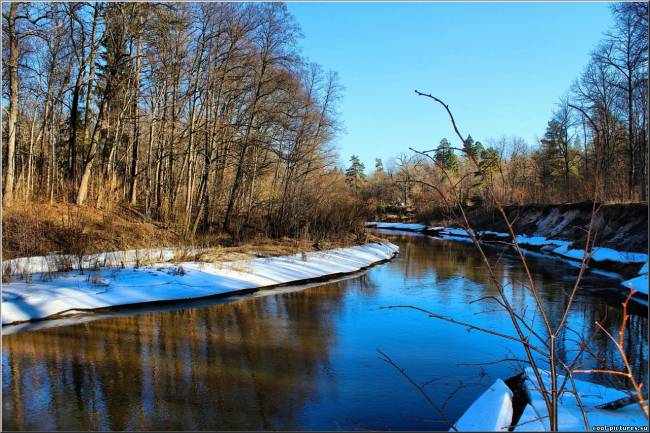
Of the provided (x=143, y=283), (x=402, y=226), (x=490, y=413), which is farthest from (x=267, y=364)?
(x=402, y=226)

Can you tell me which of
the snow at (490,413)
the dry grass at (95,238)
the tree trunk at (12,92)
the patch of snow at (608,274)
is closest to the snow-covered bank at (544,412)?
the snow at (490,413)

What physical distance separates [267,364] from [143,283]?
5.86 metres

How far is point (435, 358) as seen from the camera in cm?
718

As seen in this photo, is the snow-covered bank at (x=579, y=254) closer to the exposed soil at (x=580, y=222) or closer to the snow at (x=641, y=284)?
the snow at (x=641, y=284)

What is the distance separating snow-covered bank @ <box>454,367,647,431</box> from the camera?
403 cm

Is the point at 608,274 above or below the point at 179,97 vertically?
below

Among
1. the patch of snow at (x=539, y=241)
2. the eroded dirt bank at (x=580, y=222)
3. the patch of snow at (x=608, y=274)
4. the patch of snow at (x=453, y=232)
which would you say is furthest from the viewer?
the patch of snow at (x=453, y=232)

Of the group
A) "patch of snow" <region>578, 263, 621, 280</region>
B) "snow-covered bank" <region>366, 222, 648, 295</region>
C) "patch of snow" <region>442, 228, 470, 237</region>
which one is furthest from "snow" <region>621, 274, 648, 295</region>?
"patch of snow" <region>442, 228, 470, 237</region>

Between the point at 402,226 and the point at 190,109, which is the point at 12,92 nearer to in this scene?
the point at 190,109

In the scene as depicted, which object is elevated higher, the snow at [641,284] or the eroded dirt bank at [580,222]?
the eroded dirt bank at [580,222]

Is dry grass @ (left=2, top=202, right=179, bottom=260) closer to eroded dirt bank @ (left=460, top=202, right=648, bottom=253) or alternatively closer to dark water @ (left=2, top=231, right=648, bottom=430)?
dark water @ (left=2, top=231, right=648, bottom=430)

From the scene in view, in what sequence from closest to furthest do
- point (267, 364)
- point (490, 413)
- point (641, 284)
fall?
1. point (490, 413)
2. point (267, 364)
3. point (641, 284)

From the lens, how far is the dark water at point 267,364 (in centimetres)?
497

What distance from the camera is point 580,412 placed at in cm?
443
